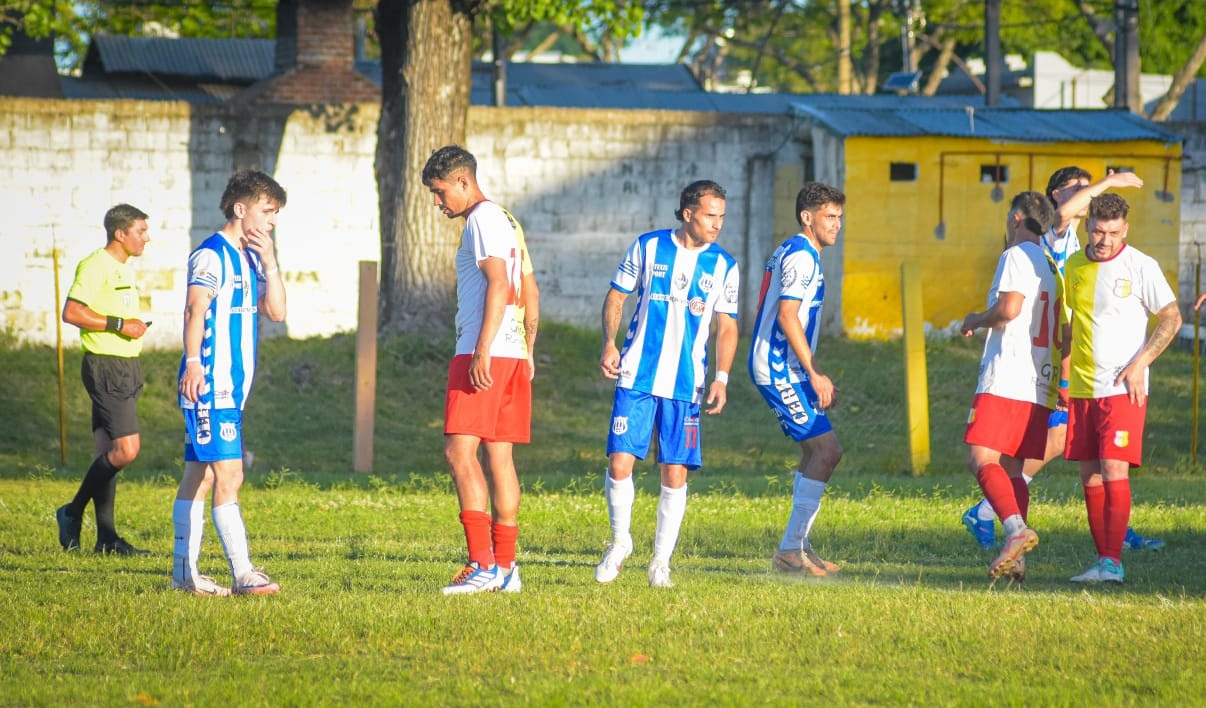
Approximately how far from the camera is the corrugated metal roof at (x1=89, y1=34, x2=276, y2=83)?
113 ft

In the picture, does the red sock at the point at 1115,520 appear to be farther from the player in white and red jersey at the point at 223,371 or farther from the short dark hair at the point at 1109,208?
the player in white and red jersey at the point at 223,371

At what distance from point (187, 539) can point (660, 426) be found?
8.17 ft

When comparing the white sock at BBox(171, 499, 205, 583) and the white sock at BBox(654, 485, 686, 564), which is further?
the white sock at BBox(654, 485, 686, 564)

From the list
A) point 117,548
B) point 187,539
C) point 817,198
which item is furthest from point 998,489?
point 117,548

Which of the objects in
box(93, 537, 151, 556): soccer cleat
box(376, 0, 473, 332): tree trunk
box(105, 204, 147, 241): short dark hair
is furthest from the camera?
box(376, 0, 473, 332): tree trunk

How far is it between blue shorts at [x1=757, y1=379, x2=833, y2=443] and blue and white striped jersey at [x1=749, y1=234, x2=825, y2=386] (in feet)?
0.13

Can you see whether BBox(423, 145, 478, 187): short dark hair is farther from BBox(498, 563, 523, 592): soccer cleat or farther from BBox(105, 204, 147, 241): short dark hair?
BBox(105, 204, 147, 241): short dark hair

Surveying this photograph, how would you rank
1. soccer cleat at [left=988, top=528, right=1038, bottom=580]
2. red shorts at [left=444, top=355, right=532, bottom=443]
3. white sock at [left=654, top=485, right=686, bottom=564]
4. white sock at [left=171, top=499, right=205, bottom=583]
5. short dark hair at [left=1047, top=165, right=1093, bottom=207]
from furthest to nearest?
short dark hair at [left=1047, top=165, right=1093, bottom=207] < white sock at [left=654, top=485, right=686, bottom=564] < soccer cleat at [left=988, top=528, right=1038, bottom=580] < white sock at [left=171, top=499, right=205, bottom=583] < red shorts at [left=444, top=355, right=532, bottom=443]

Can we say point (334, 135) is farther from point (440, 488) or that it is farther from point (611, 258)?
point (440, 488)

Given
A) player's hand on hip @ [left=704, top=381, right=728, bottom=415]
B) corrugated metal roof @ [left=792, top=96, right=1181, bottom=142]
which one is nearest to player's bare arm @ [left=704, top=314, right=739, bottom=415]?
player's hand on hip @ [left=704, top=381, right=728, bottom=415]

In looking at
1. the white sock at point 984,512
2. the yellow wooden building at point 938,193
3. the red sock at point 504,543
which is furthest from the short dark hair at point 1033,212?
the yellow wooden building at point 938,193

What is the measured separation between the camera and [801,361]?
28.1ft

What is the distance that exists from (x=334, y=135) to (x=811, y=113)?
7.19 m

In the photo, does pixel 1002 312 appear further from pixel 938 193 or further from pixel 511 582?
pixel 938 193
